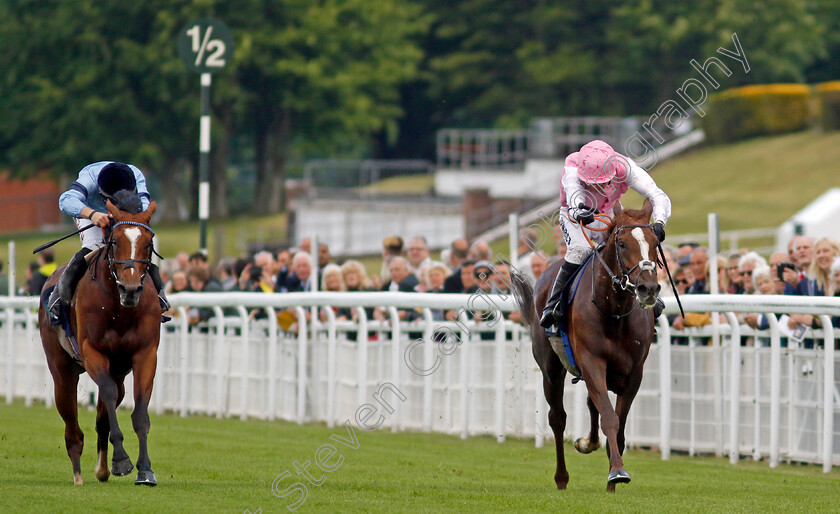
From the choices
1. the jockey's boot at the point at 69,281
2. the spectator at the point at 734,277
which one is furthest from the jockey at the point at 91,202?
the spectator at the point at 734,277

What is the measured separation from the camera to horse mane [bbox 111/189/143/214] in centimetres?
811

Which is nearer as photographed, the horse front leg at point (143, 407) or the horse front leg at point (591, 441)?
the horse front leg at point (143, 407)

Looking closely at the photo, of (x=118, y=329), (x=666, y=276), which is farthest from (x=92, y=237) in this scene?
(x=666, y=276)

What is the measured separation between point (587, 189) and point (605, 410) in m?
1.45

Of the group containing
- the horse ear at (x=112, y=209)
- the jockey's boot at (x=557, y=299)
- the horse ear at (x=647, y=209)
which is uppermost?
the horse ear at (x=647, y=209)

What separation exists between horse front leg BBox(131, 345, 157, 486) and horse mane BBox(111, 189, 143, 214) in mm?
808

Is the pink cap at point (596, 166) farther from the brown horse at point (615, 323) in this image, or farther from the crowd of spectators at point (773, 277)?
the crowd of spectators at point (773, 277)

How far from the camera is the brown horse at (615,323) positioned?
764 cm

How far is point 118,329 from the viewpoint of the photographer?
26.7ft

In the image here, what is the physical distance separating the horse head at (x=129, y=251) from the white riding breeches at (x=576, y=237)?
8.20ft

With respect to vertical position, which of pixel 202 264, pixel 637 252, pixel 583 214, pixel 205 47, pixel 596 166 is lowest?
pixel 637 252

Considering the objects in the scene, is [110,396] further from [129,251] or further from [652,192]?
[652,192]

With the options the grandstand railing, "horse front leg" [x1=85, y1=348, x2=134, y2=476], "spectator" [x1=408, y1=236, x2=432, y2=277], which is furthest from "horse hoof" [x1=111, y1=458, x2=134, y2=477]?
"spectator" [x1=408, y1=236, x2=432, y2=277]

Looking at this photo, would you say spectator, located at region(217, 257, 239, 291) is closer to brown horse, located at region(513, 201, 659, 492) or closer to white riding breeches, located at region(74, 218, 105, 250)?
white riding breeches, located at region(74, 218, 105, 250)
